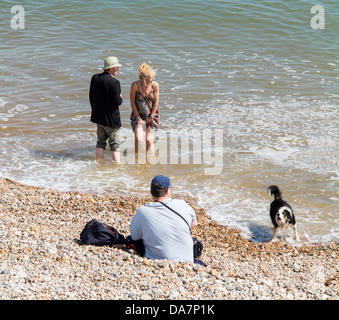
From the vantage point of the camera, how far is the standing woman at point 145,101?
8.91 metres

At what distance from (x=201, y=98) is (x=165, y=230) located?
801 centimetres

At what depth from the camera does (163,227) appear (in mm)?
5523

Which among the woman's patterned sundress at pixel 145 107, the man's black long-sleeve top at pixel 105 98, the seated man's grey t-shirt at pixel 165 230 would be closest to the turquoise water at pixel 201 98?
the woman's patterned sundress at pixel 145 107

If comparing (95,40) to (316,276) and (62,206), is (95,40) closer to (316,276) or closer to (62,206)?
(62,206)

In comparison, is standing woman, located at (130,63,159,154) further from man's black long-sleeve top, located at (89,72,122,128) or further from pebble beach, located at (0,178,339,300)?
pebble beach, located at (0,178,339,300)

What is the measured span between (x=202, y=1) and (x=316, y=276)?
17730 mm

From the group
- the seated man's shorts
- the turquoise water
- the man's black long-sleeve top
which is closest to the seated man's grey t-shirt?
the turquoise water

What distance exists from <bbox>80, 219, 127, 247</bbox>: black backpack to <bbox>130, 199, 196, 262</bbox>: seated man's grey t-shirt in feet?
1.30

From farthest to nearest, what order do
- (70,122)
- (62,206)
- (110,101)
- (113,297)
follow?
1. (70,122)
2. (110,101)
3. (62,206)
4. (113,297)

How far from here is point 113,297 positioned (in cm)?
479

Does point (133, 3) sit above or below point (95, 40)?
above

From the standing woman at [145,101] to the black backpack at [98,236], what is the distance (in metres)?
3.65

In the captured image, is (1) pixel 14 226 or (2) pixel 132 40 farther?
(2) pixel 132 40

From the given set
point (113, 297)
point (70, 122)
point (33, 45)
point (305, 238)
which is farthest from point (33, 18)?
point (113, 297)
